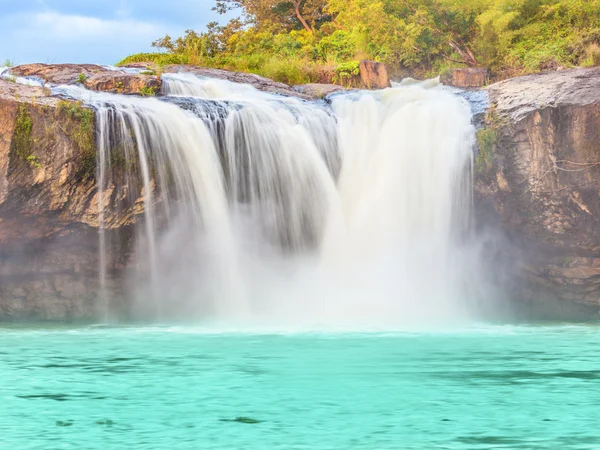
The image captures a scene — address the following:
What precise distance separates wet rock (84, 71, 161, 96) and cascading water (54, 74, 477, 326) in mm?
736

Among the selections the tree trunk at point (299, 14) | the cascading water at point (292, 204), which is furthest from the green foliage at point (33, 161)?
the tree trunk at point (299, 14)

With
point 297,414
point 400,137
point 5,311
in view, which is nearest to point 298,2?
point 400,137

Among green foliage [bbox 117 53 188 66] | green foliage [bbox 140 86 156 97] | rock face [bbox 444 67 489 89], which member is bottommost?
green foliage [bbox 140 86 156 97]

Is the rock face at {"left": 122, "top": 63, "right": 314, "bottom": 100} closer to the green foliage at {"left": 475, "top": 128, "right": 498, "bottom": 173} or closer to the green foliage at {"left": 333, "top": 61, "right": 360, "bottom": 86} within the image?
the green foliage at {"left": 333, "top": 61, "right": 360, "bottom": 86}

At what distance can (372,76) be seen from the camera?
64.5ft

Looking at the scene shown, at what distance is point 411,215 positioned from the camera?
14.2 m

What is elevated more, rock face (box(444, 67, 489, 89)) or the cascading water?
rock face (box(444, 67, 489, 89))

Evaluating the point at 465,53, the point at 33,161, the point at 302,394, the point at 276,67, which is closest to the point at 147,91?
the point at 33,161

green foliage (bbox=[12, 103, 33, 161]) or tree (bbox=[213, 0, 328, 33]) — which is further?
tree (bbox=[213, 0, 328, 33])

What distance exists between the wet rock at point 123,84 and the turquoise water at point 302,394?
6.71 meters

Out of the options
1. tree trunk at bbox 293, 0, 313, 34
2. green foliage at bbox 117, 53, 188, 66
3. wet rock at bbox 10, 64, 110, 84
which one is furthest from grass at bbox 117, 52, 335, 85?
tree trunk at bbox 293, 0, 313, 34

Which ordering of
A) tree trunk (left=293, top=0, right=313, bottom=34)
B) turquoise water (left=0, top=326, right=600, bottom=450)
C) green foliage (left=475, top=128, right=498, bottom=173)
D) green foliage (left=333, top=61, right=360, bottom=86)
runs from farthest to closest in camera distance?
tree trunk (left=293, top=0, right=313, bottom=34) → green foliage (left=333, top=61, right=360, bottom=86) → green foliage (left=475, top=128, right=498, bottom=173) → turquoise water (left=0, top=326, right=600, bottom=450)

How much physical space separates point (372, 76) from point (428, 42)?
444cm

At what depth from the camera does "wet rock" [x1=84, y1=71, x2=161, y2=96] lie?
577 inches
